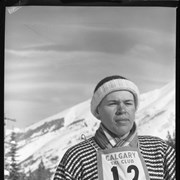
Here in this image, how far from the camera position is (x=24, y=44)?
2.63 meters

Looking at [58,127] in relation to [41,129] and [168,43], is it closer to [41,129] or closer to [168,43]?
[41,129]

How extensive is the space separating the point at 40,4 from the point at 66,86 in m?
0.45

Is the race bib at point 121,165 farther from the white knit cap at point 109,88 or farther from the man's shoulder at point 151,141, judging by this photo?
the white knit cap at point 109,88

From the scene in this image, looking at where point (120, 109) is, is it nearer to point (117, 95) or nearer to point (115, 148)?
point (117, 95)

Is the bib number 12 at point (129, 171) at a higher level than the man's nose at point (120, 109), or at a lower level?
lower

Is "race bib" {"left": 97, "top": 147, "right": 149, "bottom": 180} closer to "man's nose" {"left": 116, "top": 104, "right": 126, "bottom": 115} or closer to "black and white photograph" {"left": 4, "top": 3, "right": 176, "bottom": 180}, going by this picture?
"black and white photograph" {"left": 4, "top": 3, "right": 176, "bottom": 180}

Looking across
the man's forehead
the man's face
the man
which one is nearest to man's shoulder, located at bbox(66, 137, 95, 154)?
the man

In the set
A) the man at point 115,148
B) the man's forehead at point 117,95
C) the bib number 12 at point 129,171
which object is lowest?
the bib number 12 at point 129,171

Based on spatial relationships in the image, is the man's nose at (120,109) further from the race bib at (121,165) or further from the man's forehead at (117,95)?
the race bib at (121,165)

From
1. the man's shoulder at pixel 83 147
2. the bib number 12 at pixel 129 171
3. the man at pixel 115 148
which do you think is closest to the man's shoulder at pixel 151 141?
the man at pixel 115 148

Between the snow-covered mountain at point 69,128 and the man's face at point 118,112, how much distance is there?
5 cm

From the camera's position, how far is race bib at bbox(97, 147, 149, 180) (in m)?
2.60

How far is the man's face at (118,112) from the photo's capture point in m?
2.61

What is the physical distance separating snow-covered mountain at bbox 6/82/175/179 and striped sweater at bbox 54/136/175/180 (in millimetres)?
32
